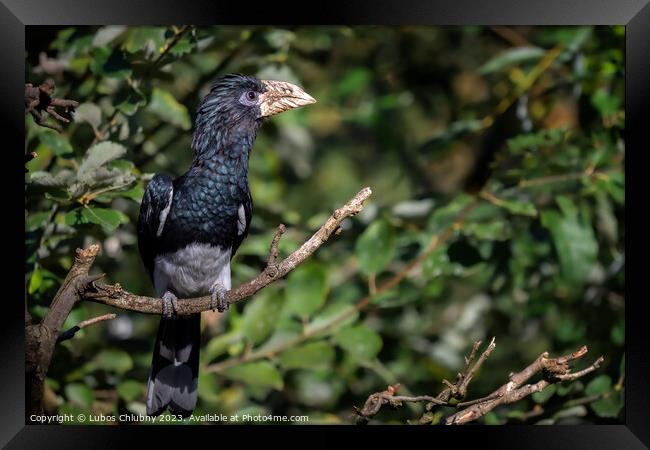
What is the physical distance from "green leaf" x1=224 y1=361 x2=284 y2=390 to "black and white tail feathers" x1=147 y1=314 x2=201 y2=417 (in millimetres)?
228

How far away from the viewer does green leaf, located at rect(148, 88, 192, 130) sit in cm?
317

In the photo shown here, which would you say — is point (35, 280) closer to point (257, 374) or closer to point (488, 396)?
point (257, 374)

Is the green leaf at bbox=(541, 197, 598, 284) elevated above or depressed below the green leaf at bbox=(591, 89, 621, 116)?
below

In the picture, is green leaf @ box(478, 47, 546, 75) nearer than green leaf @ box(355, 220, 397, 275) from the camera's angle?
No

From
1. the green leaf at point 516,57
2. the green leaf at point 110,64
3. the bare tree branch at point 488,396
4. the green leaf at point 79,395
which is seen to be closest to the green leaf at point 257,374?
the green leaf at point 79,395

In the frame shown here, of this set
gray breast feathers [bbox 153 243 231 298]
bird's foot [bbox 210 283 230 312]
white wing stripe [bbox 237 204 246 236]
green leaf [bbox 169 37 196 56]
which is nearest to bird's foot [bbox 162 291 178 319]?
bird's foot [bbox 210 283 230 312]

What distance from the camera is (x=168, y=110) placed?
318 centimetres

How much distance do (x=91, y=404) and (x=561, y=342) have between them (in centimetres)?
175

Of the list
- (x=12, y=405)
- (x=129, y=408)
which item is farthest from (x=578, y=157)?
(x=12, y=405)

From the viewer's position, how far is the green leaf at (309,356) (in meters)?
3.11

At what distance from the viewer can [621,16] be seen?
2797 millimetres

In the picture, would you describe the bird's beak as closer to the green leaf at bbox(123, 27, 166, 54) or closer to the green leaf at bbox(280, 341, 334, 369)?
the green leaf at bbox(123, 27, 166, 54)

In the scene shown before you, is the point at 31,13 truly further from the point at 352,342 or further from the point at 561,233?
the point at 561,233

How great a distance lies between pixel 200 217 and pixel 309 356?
0.63m
